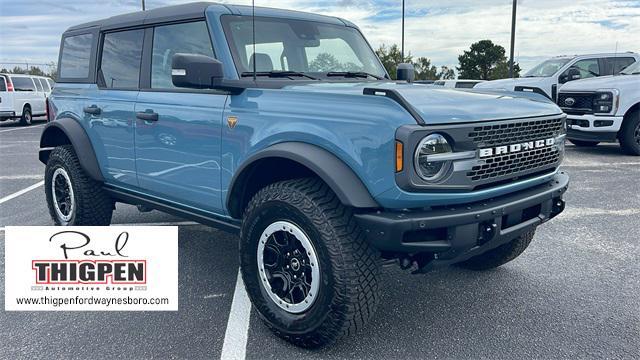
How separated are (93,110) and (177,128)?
1.27 m

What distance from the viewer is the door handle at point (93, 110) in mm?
4406

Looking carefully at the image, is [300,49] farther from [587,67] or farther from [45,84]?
[45,84]

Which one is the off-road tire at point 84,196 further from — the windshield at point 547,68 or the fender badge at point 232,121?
the windshield at point 547,68

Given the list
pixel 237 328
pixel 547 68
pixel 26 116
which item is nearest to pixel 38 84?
pixel 26 116

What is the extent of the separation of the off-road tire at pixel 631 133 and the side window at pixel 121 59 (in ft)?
29.8

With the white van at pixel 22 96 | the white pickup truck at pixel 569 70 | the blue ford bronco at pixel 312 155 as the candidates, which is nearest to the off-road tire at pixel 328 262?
the blue ford bronco at pixel 312 155

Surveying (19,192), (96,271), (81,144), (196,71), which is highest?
(196,71)

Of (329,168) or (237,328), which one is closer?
(329,168)

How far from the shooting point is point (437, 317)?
10.9ft

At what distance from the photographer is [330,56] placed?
407 cm

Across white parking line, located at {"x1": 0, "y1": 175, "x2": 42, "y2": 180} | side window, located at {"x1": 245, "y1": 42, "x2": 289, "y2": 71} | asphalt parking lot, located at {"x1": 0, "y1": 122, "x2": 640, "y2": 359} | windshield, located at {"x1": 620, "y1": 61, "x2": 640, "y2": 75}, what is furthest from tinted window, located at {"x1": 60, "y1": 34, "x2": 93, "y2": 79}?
windshield, located at {"x1": 620, "y1": 61, "x2": 640, "y2": 75}

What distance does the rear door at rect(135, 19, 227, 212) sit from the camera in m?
3.44

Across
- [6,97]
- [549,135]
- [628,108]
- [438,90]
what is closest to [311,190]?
[438,90]

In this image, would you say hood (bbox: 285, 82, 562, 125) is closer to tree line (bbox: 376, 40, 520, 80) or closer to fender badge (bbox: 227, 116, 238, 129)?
fender badge (bbox: 227, 116, 238, 129)
